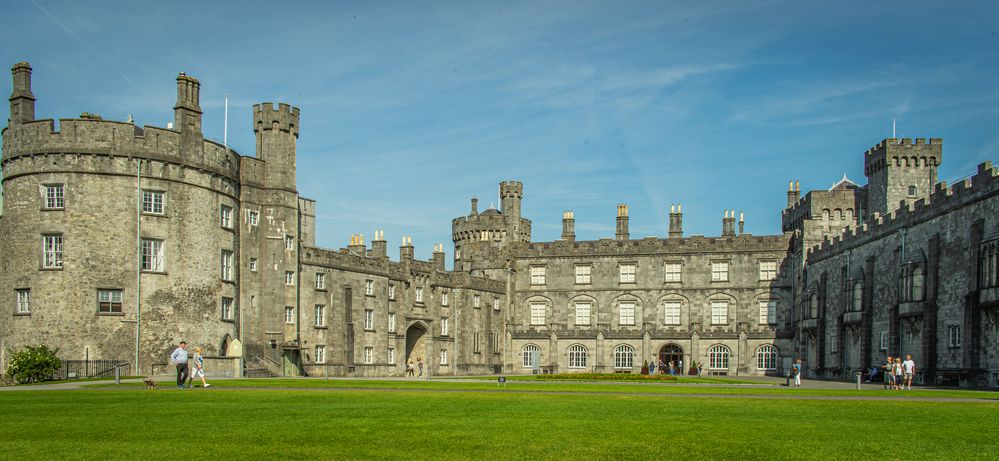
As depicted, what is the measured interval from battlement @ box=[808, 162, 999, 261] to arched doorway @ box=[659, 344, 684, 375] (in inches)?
574

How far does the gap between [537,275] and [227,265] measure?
32245mm

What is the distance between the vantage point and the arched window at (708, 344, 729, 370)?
71.2 m

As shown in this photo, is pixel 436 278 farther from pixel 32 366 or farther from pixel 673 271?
pixel 32 366

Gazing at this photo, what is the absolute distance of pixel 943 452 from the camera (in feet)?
45.7

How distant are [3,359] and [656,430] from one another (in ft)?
125

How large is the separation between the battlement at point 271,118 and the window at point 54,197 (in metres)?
11.8

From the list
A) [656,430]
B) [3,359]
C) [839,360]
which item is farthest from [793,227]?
[656,430]

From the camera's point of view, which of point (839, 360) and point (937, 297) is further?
point (839, 360)

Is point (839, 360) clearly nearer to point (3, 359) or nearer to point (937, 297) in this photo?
point (937, 297)

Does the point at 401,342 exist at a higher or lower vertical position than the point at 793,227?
lower

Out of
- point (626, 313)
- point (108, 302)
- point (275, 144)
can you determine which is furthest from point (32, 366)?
point (626, 313)

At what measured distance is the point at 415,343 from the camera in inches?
2655

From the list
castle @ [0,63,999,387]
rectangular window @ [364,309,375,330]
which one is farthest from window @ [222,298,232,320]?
rectangular window @ [364,309,375,330]

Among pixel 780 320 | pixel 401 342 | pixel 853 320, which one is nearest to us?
pixel 853 320
